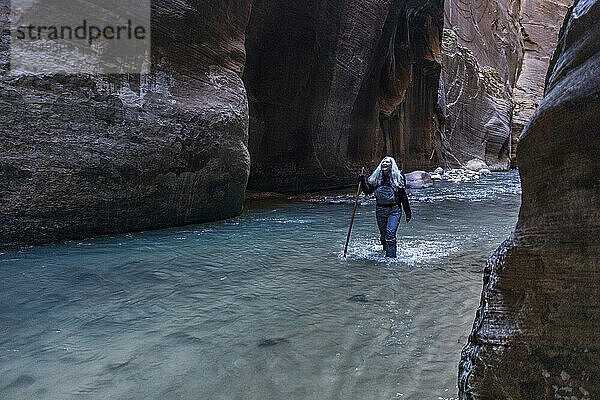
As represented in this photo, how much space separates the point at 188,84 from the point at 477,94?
2778cm

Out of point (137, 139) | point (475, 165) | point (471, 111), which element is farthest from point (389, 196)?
point (471, 111)

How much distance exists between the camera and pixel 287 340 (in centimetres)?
298

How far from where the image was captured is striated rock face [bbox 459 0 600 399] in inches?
64.9

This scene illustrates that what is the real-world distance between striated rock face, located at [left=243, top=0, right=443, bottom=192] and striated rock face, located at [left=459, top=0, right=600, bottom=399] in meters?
10.6

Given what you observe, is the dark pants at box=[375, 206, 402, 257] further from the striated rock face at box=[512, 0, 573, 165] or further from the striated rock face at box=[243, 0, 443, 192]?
the striated rock face at box=[512, 0, 573, 165]

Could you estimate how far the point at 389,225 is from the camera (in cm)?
590

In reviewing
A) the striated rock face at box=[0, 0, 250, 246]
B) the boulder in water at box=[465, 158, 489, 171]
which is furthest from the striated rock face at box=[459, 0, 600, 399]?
the boulder in water at box=[465, 158, 489, 171]

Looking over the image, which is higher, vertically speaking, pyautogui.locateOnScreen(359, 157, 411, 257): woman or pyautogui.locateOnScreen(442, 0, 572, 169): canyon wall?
pyautogui.locateOnScreen(442, 0, 572, 169): canyon wall

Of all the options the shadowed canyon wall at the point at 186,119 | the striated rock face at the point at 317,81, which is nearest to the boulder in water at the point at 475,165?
the striated rock face at the point at 317,81

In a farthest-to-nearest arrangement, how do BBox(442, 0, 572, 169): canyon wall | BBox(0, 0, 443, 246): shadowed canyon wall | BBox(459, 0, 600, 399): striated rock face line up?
BBox(442, 0, 572, 169): canyon wall, BBox(0, 0, 443, 246): shadowed canyon wall, BBox(459, 0, 600, 399): striated rock face

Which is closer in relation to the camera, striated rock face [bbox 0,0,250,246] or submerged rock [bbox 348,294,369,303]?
submerged rock [bbox 348,294,369,303]

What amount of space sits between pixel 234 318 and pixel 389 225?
3.02m

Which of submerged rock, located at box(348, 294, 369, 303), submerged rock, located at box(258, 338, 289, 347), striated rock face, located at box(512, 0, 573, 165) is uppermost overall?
striated rock face, located at box(512, 0, 573, 165)

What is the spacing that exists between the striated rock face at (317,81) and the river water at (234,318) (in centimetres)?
700
